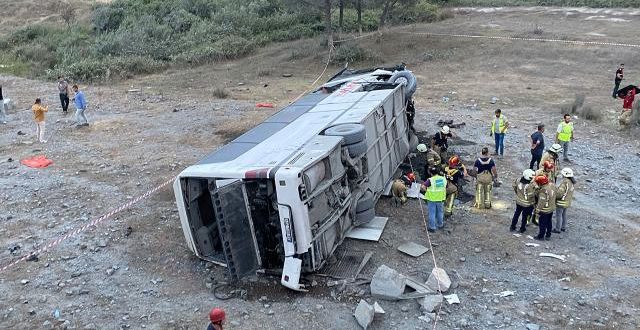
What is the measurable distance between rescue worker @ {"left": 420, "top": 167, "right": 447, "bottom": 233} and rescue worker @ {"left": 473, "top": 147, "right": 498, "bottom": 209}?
108 cm

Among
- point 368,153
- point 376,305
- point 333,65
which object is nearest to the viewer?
point 376,305

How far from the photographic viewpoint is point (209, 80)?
22484 millimetres

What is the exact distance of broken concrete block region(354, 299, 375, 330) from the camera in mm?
7012

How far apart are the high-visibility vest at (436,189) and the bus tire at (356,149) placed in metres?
1.31

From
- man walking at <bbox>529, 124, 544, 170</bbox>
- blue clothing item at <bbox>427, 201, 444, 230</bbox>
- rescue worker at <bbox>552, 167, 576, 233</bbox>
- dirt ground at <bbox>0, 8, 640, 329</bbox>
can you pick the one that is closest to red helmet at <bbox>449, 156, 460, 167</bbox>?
dirt ground at <bbox>0, 8, 640, 329</bbox>

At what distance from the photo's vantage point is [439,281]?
7.73 m

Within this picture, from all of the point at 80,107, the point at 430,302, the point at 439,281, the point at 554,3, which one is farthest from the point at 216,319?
the point at 554,3

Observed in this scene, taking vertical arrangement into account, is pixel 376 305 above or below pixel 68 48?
below

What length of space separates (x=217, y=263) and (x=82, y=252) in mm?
2427

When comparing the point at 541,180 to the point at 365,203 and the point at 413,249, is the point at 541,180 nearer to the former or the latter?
the point at 413,249

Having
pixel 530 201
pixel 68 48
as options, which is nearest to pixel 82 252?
pixel 530 201

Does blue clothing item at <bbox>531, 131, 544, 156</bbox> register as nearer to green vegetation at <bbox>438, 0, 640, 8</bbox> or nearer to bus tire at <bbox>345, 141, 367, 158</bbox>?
bus tire at <bbox>345, 141, 367, 158</bbox>

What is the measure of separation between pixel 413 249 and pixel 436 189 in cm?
111

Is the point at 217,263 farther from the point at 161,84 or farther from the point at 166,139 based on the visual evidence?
the point at 161,84
